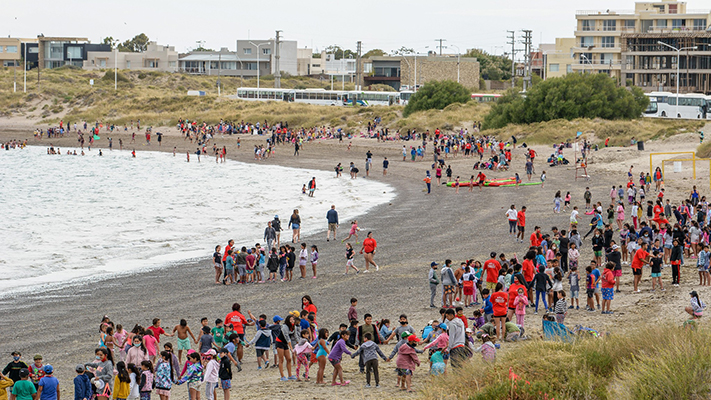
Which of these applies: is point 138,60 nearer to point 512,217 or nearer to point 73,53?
point 73,53

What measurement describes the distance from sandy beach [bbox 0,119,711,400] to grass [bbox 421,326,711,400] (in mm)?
1362

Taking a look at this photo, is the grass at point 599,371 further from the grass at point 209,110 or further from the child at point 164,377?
the grass at point 209,110

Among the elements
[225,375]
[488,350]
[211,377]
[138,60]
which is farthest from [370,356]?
[138,60]

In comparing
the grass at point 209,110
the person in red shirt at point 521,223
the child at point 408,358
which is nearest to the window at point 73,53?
the grass at point 209,110

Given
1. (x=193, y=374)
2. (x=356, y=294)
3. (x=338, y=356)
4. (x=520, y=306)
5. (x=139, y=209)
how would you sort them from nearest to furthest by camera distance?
(x=193, y=374), (x=338, y=356), (x=520, y=306), (x=356, y=294), (x=139, y=209)

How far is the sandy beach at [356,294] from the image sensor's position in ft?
46.7

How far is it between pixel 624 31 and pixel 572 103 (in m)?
33.2

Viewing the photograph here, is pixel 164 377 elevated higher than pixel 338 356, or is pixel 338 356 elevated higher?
pixel 338 356

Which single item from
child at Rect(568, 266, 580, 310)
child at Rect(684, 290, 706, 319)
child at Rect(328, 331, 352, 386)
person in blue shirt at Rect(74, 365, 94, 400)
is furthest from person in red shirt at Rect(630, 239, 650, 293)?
person in blue shirt at Rect(74, 365, 94, 400)

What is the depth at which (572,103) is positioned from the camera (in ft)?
214

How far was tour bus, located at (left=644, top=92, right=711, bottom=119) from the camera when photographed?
2591 inches

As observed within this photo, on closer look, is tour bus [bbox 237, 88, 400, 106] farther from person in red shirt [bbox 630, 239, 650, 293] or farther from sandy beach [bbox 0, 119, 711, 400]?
person in red shirt [bbox 630, 239, 650, 293]

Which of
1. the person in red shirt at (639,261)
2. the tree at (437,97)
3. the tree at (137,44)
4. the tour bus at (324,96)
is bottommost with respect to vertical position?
the person in red shirt at (639,261)

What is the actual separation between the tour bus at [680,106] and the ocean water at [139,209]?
119 ft
